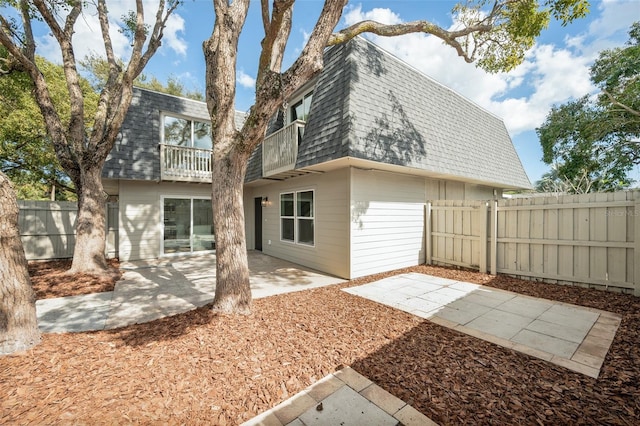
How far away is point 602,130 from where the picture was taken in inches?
444

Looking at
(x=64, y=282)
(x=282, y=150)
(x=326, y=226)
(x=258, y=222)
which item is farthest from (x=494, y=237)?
(x=64, y=282)

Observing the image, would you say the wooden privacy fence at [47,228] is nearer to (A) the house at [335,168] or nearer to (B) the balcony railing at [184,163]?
(A) the house at [335,168]

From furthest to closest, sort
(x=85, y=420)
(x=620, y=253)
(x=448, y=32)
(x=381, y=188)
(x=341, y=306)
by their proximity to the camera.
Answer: (x=381, y=188), (x=448, y=32), (x=620, y=253), (x=341, y=306), (x=85, y=420)

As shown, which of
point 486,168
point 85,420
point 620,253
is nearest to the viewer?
point 85,420

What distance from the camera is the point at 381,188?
6.57m

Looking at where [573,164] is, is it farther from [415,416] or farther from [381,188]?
[415,416]

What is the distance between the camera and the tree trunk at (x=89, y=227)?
611 cm

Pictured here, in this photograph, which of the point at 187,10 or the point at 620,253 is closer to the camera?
the point at 620,253

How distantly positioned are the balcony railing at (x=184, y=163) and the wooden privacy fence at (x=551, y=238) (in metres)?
8.29

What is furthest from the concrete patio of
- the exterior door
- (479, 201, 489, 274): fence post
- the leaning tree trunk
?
(479, 201, 489, 274): fence post

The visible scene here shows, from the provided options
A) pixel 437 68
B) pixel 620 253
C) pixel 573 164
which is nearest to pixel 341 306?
pixel 620 253

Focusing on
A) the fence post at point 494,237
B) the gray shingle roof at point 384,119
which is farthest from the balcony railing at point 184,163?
the fence post at point 494,237

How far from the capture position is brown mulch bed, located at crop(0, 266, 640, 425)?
6.43 ft

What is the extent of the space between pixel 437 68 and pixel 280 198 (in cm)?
795
